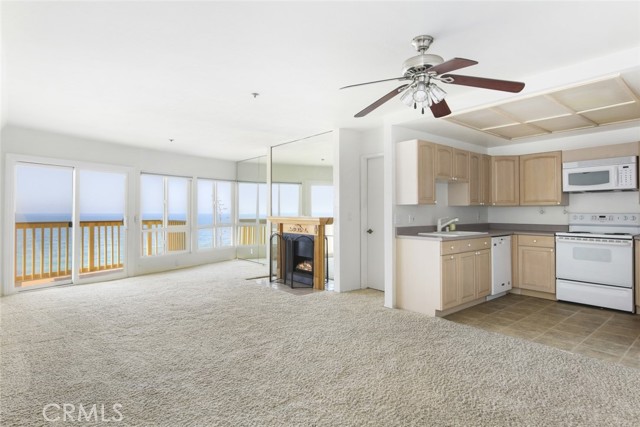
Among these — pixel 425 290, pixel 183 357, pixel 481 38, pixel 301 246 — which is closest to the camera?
pixel 481 38

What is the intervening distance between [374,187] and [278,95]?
2.29 metres

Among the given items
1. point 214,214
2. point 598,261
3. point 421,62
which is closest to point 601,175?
point 598,261

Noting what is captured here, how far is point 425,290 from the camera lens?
13.4 ft

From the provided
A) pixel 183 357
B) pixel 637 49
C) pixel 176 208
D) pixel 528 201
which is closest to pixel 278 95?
pixel 183 357

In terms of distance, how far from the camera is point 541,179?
16.5 ft

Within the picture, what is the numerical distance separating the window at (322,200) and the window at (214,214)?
2.75 m

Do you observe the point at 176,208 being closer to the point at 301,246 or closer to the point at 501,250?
the point at 301,246

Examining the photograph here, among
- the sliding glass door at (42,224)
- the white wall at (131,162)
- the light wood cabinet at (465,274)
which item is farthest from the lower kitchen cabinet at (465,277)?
the sliding glass door at (42,224)

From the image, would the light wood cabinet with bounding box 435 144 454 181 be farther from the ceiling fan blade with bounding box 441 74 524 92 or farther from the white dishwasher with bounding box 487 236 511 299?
the ceiling fan blade with bounding box 441 74 524 92

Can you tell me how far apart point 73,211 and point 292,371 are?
5.13 meters

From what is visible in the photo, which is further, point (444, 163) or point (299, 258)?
point (299, 258)

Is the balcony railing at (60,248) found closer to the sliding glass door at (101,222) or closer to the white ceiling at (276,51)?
the sliding glass door at (101,222)

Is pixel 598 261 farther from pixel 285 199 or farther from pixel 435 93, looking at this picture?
pixel 285 199

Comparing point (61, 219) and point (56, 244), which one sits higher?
point (61, 219)
